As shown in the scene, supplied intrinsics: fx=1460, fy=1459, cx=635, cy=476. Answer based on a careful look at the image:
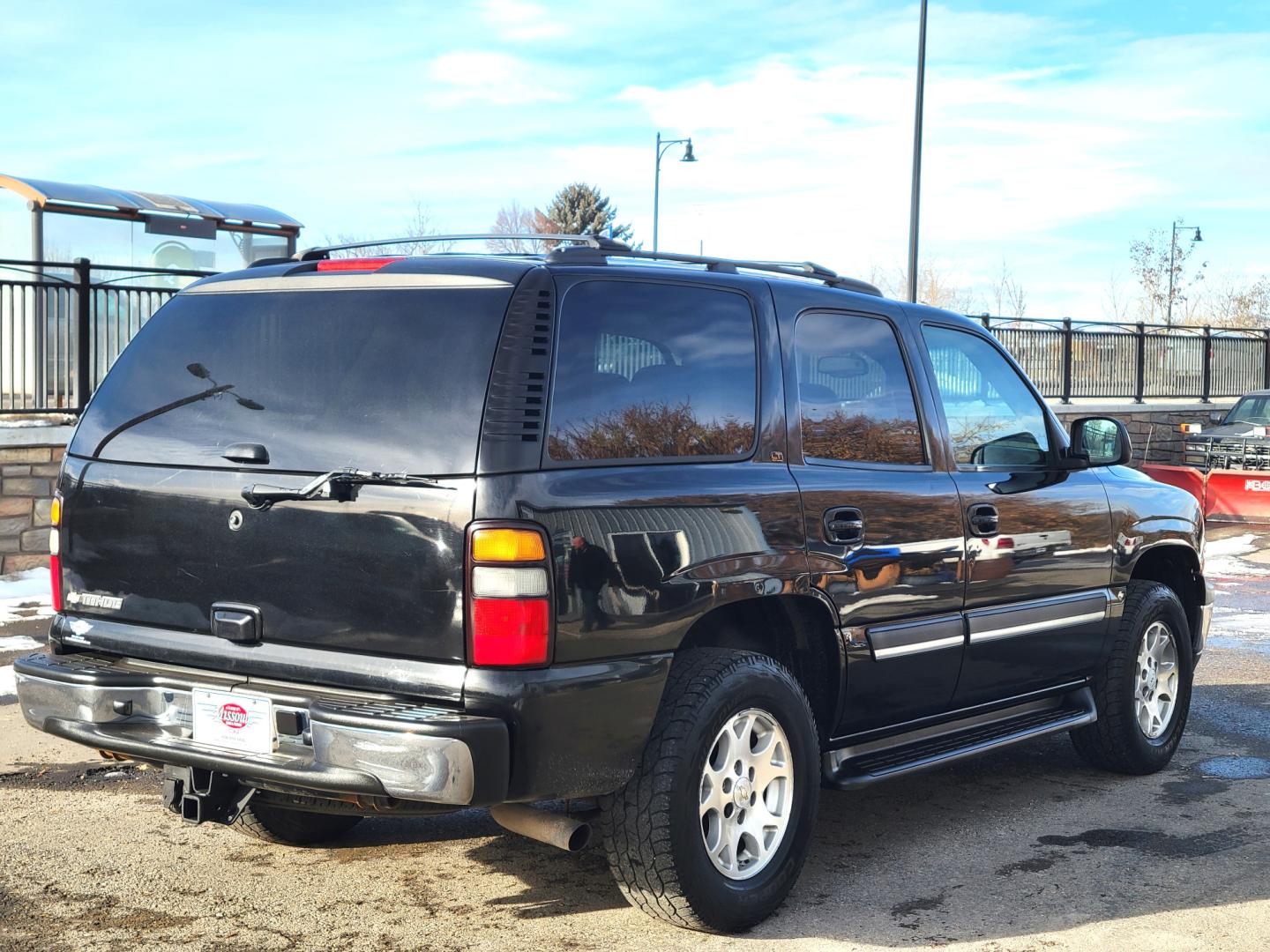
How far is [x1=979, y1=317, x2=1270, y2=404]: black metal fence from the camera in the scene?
72.9 feet

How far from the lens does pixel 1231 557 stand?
14617mm

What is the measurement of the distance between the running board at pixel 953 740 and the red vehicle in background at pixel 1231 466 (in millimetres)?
9450

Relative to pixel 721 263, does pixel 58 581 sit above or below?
below

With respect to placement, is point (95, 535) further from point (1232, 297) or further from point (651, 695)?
point (1232, 297)

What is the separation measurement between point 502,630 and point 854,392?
179 cm

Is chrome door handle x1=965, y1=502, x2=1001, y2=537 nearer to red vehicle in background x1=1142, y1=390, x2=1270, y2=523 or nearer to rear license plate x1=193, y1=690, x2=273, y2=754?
rear license plate x1=193, y1=690, x2=273, y2=754

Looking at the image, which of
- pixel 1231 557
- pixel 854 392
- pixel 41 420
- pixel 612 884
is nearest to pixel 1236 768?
pixel 854 392

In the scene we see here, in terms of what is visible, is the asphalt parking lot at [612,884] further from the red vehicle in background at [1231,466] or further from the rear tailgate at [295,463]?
the red vehicle in background at [1231,466]

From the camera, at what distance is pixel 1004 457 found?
5480 mm

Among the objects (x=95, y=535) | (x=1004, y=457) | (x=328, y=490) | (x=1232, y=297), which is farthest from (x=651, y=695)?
(x=1232, y=297)

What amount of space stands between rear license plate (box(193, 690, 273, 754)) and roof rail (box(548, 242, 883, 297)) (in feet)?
4.78

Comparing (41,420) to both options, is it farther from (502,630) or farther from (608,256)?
(502,630)

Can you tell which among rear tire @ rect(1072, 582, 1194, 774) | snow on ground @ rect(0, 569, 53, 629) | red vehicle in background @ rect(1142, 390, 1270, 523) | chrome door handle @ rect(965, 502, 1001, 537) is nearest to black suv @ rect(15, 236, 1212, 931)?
chrome door handle @ rect(965, 502, 1001, 537)

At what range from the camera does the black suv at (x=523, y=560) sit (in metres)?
3.65
